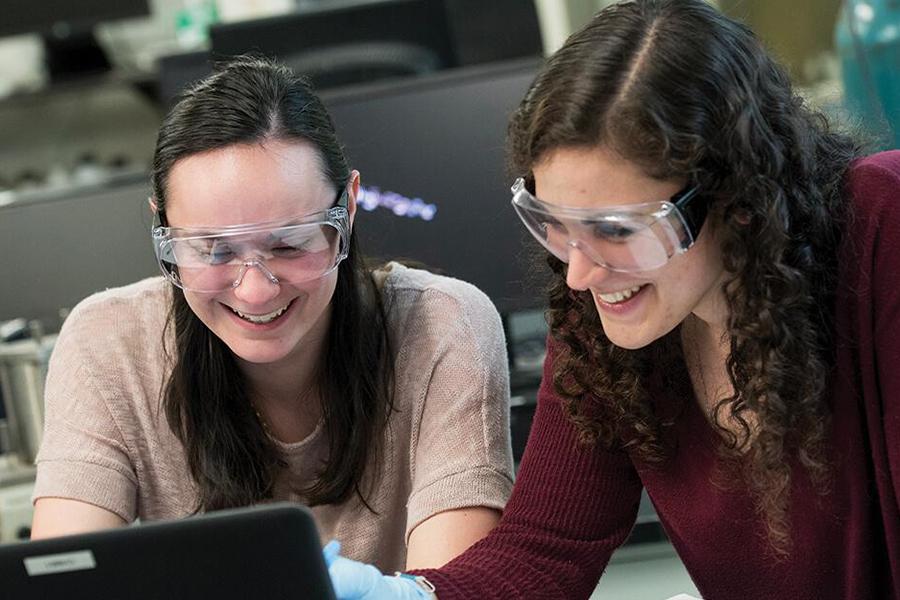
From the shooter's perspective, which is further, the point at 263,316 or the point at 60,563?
the point at 263,316

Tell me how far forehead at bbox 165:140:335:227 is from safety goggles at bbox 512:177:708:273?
15.6 inches

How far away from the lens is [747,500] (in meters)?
1.37

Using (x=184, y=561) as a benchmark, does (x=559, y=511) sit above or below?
below

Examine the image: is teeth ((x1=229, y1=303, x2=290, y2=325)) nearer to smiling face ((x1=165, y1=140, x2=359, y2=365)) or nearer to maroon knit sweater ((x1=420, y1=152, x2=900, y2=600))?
smiling face ((x1=165, y1=140, x2=359, y2=365))

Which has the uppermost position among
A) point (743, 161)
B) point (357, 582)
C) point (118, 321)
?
point (743, 161)

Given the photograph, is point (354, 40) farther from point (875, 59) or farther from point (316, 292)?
point (316, 292)

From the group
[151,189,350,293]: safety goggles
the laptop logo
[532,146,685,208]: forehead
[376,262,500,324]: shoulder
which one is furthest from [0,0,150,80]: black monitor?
the laptop logo

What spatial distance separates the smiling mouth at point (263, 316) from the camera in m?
A: 1.54

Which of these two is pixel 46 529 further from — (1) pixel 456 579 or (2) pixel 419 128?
(2) pixel 419 128

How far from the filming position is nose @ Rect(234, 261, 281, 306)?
148cm

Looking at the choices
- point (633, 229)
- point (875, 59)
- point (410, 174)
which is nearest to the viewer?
point (633, 229)

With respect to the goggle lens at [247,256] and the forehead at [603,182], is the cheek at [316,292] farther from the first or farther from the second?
the forehead at [603,182]

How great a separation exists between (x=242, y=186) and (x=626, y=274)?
49 centimetres

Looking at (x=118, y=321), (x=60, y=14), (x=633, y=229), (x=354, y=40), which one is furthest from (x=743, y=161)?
(x=60, y=14)
